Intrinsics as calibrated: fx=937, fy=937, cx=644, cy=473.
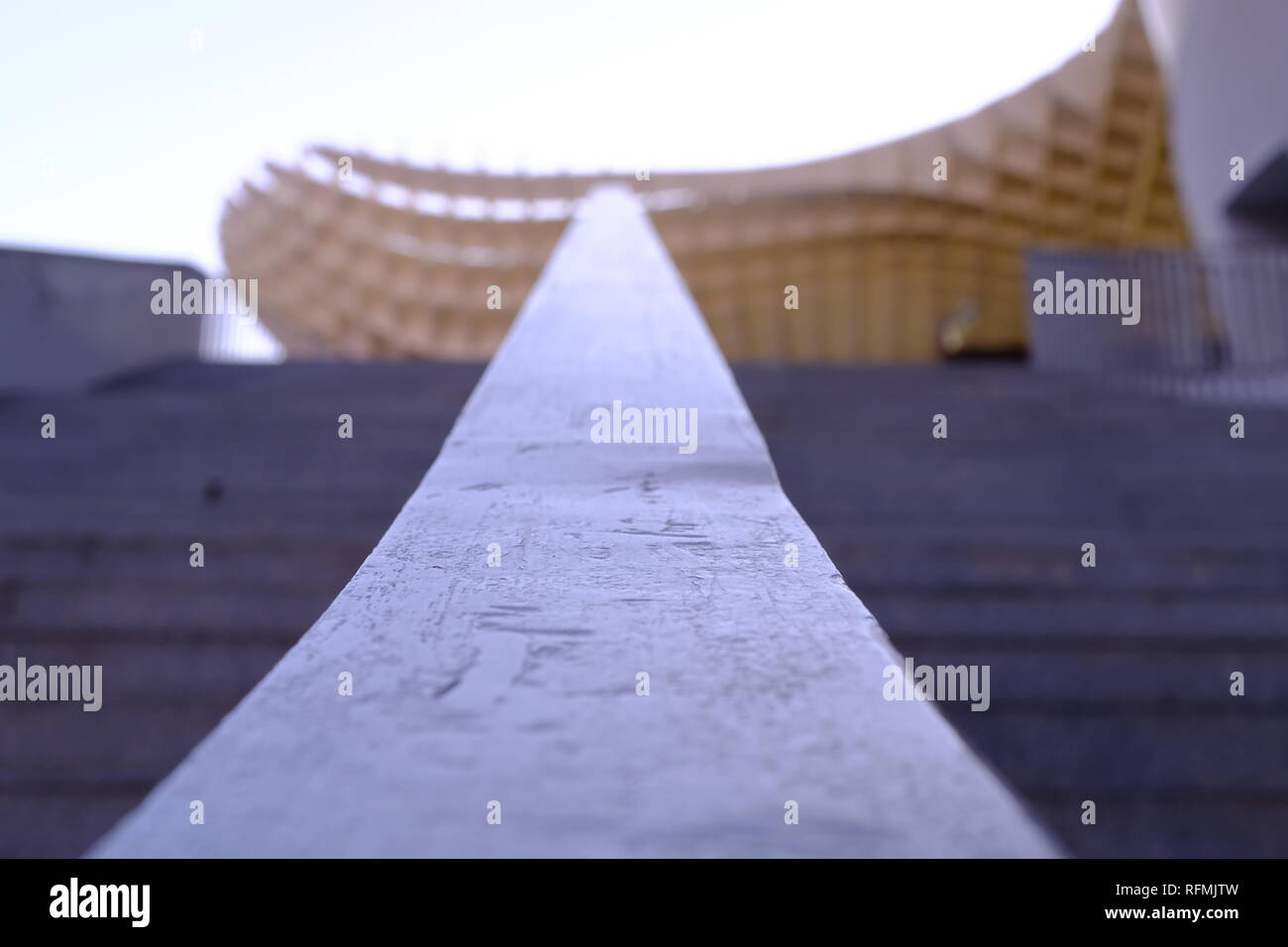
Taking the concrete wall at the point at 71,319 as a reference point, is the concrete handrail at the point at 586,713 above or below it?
below

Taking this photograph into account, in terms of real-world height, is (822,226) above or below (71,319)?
above

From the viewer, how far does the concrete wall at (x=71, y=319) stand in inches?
248

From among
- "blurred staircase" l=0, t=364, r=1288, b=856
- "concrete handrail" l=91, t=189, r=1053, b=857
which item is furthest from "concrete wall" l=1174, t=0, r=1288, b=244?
"concrete handrail" l=91, t=189, r=1053, b=857

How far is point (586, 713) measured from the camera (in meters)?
0.97

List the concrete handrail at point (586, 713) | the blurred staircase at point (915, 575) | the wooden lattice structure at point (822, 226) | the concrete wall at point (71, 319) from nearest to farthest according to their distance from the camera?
the concrete handrail at point (586, 713) → the blurred staircase at point (915, 575) → the concrete wall at point (71, 319) → the wooden lattice structure at point (822, 226)

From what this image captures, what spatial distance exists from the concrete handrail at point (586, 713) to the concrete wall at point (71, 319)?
238 inches

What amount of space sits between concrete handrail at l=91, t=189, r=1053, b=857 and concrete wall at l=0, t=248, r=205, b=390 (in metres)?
6.04

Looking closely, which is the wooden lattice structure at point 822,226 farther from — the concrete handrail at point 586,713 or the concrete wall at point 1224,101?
the concrete handrail at point 586,713

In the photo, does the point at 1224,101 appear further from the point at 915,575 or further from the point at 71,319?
the point at 71,319

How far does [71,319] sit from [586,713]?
7.08 m

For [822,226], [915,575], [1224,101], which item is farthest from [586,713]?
[822,226]

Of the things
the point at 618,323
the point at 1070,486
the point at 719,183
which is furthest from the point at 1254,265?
the point at 719,183

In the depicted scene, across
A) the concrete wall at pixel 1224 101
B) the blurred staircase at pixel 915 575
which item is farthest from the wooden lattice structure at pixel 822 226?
the blurred staircase at pixel 915 575
